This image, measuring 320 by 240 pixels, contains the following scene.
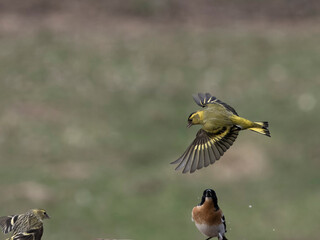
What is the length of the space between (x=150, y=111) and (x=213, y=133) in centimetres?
2133

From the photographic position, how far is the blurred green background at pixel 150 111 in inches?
1089

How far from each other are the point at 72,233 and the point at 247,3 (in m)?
21.2

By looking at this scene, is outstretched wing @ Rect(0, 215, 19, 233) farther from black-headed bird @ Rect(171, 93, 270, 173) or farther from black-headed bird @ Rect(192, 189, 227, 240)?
black-headed bird @ Rect(171, 93, 270, 173)

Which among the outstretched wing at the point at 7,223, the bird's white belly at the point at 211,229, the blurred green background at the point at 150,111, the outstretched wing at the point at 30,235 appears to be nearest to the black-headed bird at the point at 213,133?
the bird's white belly at the point at 211,229

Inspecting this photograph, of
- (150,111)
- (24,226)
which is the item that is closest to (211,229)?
(24,226)

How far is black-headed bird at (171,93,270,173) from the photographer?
39.6 feet

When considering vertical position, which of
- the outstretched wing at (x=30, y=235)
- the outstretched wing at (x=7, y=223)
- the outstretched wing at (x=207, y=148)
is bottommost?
the outstretched wing at (x=207, y=148)

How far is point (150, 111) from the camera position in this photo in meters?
33.8

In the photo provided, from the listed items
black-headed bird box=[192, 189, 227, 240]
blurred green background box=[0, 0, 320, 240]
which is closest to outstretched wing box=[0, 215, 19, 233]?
black-headed bird box=[192, 189, 227, 240]

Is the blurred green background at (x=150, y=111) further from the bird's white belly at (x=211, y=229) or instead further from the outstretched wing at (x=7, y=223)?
the bird's white belly at (x=211, y=229)

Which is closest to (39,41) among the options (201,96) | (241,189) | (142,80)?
(142,80)

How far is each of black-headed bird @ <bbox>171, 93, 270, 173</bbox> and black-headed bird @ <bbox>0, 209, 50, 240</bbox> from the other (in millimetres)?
3627

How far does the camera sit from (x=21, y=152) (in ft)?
102

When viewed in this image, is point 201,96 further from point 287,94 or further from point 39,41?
point 39,41
